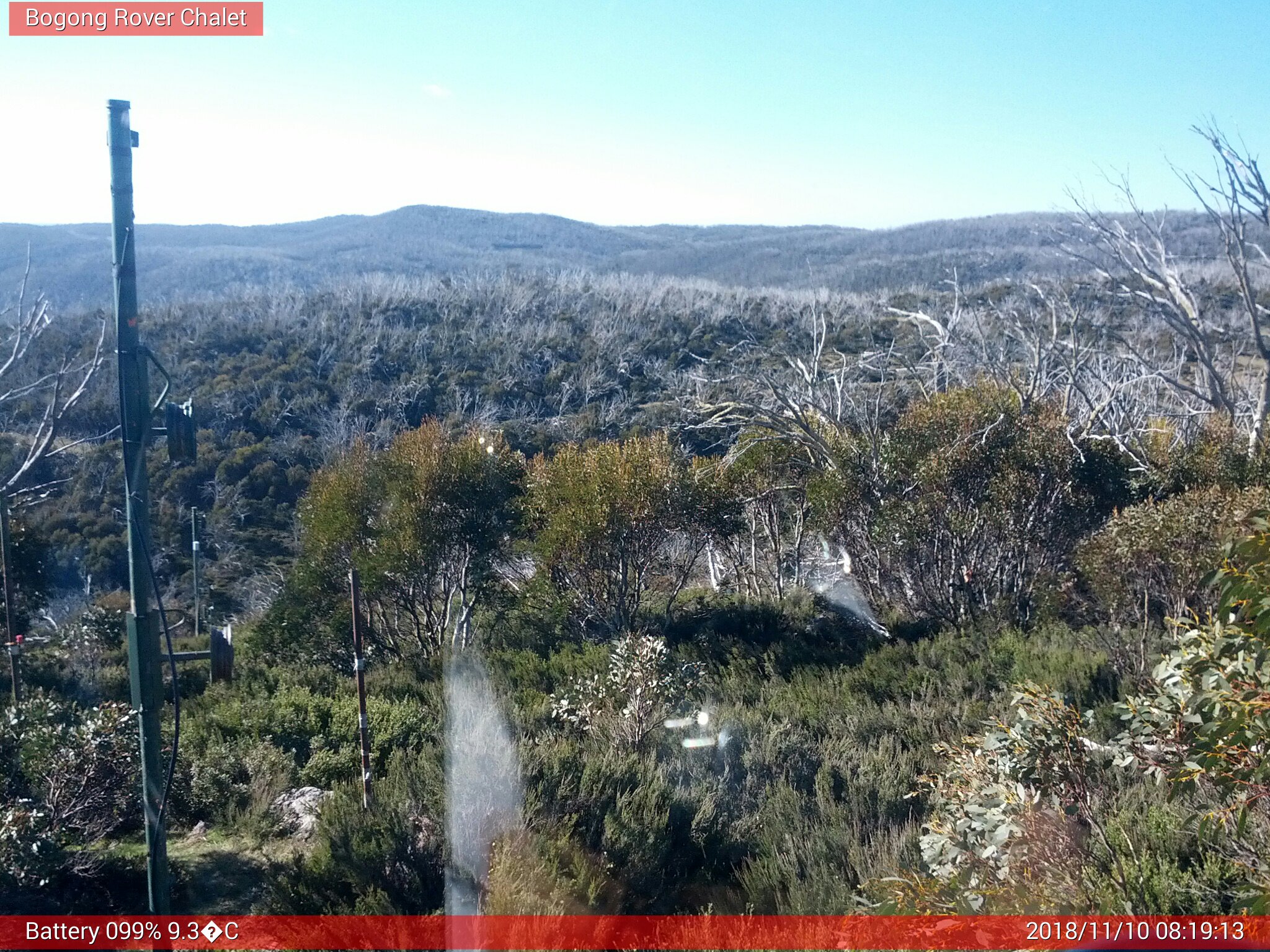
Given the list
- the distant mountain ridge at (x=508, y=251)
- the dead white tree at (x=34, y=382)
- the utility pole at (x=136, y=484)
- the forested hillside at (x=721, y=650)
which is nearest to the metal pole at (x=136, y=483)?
the utility pole at (x=136, y=484)

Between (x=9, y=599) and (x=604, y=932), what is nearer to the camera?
(x=604, y=932)

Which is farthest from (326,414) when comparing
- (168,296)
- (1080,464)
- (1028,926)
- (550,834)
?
(1028,926)

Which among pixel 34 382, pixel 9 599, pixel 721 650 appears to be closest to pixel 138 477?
pixel 9 599

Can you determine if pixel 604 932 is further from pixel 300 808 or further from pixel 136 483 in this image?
pixel 300 808

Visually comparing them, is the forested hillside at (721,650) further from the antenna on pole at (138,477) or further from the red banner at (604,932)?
the antenna on pole at (138,477)

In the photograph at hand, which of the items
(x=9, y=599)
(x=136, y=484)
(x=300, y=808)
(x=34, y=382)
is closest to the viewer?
(x=136, y=484)

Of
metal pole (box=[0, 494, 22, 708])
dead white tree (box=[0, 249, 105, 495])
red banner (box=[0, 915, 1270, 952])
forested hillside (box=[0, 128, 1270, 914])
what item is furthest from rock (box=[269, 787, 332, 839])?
dead white tree (box=[0, 249, 105, 495])
